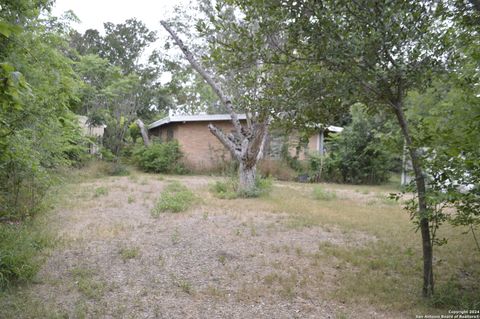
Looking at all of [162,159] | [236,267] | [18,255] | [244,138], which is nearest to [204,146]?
[162,159]

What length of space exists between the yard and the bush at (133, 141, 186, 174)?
8.46 meters

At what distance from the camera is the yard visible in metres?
3.12

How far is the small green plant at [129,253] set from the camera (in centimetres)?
435

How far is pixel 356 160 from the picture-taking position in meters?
14.2

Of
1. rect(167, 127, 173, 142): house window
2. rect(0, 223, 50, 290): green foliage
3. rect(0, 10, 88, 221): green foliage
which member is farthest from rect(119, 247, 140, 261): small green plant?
rect(167, 127, 173, 142): house window

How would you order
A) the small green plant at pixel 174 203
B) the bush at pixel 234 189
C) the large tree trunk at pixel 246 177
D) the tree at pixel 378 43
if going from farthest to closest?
1. the large tree trunk at pixel 246 177
2. the bush at pixel 234 189
3. the small green plant at pixel 174 203
4. the tree at pixel 378 43

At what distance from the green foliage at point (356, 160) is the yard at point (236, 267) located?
23.3ft

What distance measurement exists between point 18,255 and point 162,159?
1219 centimetres

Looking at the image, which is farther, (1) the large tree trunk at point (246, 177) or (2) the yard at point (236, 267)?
(1) the large tree trunk at point (246, 177)

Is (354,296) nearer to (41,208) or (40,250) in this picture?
(40,250)

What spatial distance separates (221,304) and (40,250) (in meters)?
2.73


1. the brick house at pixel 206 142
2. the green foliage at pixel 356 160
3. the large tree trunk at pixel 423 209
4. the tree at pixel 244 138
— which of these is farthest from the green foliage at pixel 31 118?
the green foliage at pixel 356 160

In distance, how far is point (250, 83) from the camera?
4.13 meters

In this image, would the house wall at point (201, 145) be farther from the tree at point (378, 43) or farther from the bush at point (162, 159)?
the tree at point (378, 43)
